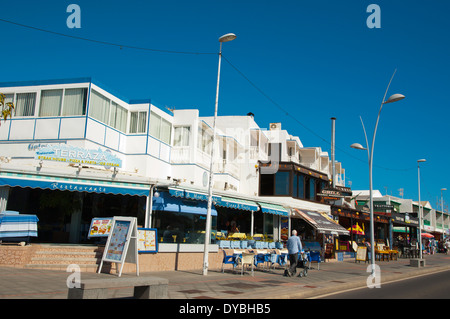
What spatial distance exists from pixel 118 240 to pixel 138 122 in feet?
30.8

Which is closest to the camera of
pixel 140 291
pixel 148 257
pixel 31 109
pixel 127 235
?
pixel 140 291

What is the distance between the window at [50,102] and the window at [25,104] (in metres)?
0.42

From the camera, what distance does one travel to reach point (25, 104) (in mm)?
18750

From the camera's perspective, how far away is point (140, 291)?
330 inches

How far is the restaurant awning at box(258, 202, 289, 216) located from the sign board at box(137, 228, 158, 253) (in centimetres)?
841

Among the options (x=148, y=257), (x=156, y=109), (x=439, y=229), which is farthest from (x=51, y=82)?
(x=439, y=229)

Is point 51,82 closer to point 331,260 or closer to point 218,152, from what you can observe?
point 218,152

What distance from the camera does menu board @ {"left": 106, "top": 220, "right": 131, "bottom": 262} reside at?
12.9 metres

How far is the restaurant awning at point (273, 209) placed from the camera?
72.5 feet

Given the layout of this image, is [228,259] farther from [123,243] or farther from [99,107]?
[99,107]

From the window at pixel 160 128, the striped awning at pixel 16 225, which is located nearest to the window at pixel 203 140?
the window at pixel 160 128

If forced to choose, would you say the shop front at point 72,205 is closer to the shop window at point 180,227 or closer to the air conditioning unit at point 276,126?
the shop window at point 180,227

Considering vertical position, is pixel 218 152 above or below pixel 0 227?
above
